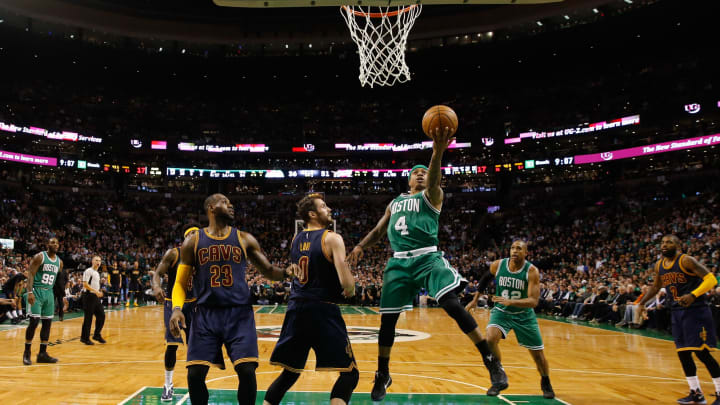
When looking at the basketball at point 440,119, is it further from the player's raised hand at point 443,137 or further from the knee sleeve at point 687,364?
the knee sleeve at point 687,364

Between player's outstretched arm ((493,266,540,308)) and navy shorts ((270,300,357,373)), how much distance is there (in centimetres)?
263

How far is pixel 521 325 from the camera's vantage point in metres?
6.61

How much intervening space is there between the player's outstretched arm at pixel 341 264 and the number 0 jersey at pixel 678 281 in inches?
182

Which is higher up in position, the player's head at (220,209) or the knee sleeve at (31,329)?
the player's head at (220,209)

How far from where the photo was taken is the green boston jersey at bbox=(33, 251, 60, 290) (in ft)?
28.6

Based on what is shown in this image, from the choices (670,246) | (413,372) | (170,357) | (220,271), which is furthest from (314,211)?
(670,246)

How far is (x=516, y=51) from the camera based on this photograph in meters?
35.0

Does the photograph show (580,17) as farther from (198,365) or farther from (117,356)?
(198,365)

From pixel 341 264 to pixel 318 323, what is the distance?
0.50 m

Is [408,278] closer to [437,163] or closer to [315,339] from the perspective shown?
[437,163]

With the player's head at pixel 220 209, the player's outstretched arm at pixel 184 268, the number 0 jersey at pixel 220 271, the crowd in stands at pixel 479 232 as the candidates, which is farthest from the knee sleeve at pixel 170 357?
the crowd in stands at pixel 479 232

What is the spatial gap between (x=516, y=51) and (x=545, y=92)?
5291mm

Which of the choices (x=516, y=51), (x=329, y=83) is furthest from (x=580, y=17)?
(x=329, y=83)

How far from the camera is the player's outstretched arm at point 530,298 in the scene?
6297 millimetres
